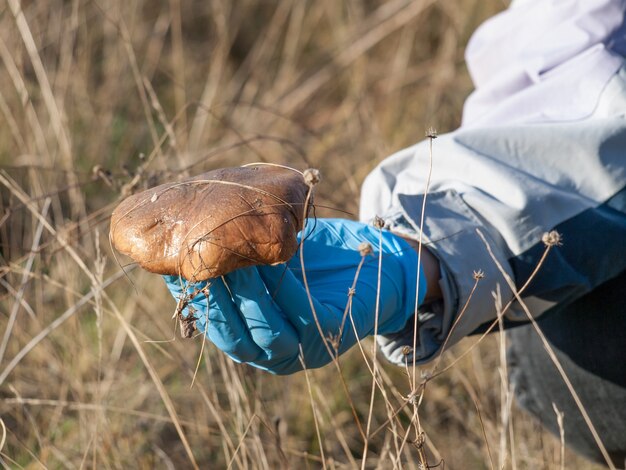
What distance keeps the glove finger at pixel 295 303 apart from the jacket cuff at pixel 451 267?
7.6 inches

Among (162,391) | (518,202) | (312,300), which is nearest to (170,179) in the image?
(162,391)

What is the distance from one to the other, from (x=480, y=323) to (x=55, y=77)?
2.54 m

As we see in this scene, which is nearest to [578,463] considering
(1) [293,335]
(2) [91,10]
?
(1) [293,335]

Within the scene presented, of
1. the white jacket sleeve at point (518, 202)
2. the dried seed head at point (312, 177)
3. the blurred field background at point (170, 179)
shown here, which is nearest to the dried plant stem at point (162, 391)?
the blurred field background at point (170, 179)

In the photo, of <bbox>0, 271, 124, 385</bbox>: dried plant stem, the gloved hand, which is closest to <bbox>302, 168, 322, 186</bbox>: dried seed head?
the gloved hand

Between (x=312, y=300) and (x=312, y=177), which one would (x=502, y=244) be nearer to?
(x=312, y=300)

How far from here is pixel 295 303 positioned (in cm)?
107

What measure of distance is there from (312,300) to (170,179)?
0.58m

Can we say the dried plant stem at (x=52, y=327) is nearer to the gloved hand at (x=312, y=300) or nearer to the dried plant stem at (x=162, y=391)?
the dried plant stem at (x=162, y=391)

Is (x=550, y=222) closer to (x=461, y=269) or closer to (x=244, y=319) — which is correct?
(x=461, y=269)

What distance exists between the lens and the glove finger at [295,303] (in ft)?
3.49

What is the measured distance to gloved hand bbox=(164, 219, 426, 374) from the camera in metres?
1.03

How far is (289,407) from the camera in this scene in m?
2.36

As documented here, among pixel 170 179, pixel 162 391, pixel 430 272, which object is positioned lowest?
pixel 162 391
